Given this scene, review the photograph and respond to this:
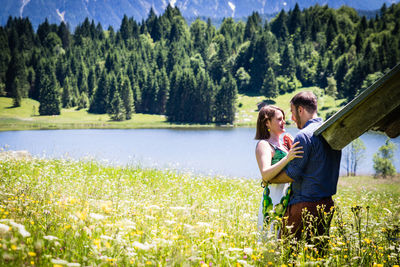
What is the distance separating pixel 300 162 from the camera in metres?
3.44

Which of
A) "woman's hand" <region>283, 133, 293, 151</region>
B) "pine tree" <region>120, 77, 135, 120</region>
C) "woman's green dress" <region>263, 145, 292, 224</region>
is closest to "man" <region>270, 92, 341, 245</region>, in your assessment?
"woman's green dress" <region>263, 145, 292, 224</region>

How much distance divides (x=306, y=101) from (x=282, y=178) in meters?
0.82

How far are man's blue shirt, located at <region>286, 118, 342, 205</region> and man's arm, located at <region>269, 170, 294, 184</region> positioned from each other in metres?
0.06

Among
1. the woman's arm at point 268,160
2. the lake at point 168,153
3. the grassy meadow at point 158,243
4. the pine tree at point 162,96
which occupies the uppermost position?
the pine tree at point 162,96

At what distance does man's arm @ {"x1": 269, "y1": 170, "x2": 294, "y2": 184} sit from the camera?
3.57m

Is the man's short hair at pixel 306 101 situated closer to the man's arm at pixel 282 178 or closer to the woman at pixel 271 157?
the woman at pixel 271 157

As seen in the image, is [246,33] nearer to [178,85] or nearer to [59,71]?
[178,85]

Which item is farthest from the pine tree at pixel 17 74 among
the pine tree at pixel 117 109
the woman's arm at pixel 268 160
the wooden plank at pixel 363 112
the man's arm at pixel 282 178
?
the wooden plank at pixel 363 112

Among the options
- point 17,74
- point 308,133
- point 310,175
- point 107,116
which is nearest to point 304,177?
point 310,175

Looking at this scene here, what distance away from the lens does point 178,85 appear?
380 feet

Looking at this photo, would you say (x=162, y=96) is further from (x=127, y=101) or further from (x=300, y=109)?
(x=300, y=109)

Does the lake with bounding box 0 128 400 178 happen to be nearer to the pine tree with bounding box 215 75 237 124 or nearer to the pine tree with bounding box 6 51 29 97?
the pine tree with bounding box 215 75 237 124

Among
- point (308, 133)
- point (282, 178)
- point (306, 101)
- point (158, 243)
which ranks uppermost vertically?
point (306, 101)

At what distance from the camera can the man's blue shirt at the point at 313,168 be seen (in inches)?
136
